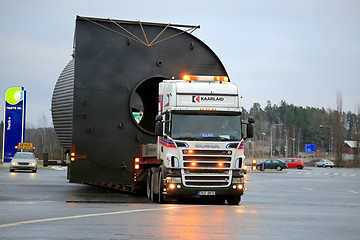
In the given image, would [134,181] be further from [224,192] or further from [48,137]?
[48,137]

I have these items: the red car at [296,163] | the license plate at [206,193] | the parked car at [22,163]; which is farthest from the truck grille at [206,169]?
the red car at [296,163]

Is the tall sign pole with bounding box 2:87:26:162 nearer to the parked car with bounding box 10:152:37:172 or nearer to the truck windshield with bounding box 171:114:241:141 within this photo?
the parked car with bounding box 10:152:37:172

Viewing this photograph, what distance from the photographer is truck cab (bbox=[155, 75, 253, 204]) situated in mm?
18734

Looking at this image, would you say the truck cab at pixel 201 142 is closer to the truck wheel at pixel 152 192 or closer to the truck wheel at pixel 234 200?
the truck wheel at pixel 234 200

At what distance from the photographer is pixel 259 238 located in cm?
1085

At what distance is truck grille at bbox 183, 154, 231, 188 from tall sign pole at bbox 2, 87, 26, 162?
40.9 m

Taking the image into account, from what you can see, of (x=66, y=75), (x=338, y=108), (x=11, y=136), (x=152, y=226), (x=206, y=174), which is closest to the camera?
(x=152, y=226)

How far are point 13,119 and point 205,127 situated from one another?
137 feet

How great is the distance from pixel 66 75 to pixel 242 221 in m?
10.9

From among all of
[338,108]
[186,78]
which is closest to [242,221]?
[186,78]

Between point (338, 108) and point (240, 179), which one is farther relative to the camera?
point (338, 108)

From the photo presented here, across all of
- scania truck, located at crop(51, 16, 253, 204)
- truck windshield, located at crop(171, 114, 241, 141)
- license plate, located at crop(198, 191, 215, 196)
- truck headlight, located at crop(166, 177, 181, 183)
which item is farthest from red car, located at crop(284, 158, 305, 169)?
truck headlight, located at crop(166, 177, 181, 183)

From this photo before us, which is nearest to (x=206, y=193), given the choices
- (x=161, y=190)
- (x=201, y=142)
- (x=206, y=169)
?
(x=206, y=169)

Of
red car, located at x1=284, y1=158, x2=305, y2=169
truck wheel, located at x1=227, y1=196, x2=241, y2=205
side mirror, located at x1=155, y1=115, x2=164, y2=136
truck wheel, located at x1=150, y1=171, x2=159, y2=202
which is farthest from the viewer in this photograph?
red car, located at x1=284, y1=158, x2=305, y2=169
